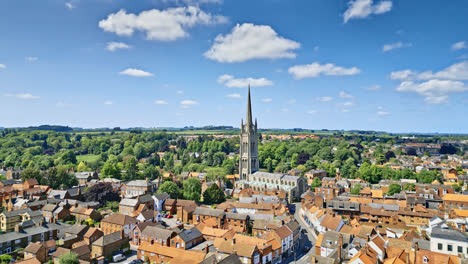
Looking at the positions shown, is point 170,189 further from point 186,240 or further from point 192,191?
point 186,240

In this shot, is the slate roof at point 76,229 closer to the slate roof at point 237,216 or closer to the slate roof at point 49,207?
the slate roof at point 49,207

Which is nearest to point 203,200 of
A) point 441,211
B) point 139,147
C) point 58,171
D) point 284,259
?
point 284,259

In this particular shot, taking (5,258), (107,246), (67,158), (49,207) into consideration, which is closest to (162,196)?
(49,207)

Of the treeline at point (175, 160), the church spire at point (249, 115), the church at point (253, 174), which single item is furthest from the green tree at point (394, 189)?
the church spire at point (249, 115)

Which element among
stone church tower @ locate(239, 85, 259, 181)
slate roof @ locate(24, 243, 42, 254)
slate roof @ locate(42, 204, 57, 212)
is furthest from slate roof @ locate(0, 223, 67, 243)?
stone church tower @ locate(239, 85, 259, 181)

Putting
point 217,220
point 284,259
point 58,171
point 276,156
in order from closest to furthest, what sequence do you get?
point 284,259, point 217,220, point 58,171, point 276,156

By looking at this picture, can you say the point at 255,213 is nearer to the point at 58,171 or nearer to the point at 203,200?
the point at 203,200

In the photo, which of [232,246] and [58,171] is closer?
[232,246]

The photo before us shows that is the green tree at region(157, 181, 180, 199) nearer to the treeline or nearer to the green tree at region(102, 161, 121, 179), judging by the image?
the treeline
